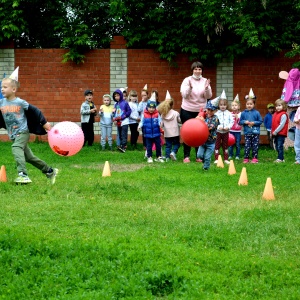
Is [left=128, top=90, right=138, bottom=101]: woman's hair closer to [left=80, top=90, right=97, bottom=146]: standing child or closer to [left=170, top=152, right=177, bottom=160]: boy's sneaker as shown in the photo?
[left=80, top=90, right=97, bottom=146]: standing child

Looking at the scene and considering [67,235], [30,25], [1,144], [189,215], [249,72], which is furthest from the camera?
[30,25]

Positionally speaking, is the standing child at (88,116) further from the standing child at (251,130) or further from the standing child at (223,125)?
the standing child at (251,130)

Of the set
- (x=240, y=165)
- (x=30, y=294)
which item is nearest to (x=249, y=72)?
(x=240, y=165)

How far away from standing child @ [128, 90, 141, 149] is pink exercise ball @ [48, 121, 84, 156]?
352 inches

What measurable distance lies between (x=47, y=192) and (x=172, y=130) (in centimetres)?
666

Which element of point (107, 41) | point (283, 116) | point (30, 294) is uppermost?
point (107, 41)

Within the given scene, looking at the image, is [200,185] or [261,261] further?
[200,185]

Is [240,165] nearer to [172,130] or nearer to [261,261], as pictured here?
[172,130]

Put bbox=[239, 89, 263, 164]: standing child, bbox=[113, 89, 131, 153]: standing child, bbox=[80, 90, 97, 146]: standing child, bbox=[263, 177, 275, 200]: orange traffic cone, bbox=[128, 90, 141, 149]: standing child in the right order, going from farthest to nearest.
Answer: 1. bbox=[80, 90, 97, 146]: standing child
2. bbox=[128, 90, 141, 149]: standing child
3. bbox=[113, 89, 131, 153]: standing child
4. bbox=[239, 89, 263, 164]: standing child
5. bbox=[263, 177, 275, 200]: orange traffic cone

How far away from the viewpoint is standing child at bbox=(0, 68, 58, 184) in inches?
441

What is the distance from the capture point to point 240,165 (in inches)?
599

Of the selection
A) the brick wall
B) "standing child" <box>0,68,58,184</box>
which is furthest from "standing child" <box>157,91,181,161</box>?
"standing child" <box>0,68,58,184</box>

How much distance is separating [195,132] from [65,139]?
9.96 ft

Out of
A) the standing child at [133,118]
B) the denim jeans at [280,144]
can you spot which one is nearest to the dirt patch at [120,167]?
the denim jeans at [280,144]
